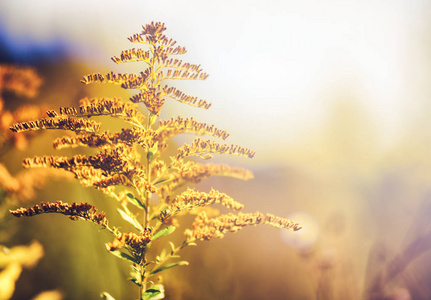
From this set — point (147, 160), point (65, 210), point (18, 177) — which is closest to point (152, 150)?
point (147, 160)

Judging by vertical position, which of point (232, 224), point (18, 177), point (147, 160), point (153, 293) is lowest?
point (153, 293)

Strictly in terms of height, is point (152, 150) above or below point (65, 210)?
above

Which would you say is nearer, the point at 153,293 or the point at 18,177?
the point at 153,293

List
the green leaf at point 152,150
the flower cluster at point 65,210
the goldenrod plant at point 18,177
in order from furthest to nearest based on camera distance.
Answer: the goldenrod plant at point 18,177, the green leaf at point 152,150, the flower cluster at point 65,210

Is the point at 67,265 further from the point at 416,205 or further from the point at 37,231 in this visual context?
the point at 416,205

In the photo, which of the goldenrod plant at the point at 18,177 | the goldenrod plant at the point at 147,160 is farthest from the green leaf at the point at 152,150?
the goldenrod plant at the point at 18,177

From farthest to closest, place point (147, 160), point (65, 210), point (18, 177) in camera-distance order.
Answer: point (18, 177)
point (147, 160)
point (65, 210)

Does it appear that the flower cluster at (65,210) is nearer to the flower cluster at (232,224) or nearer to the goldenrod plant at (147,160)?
the goldenrod plant at (147,160)

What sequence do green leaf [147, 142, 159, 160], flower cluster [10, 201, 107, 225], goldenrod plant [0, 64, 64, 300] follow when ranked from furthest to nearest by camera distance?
goldenrod plant [0, 64, 64, 300], green leaf [147, 142, 159, 160], flower cluster [10, 201, 107, 225]

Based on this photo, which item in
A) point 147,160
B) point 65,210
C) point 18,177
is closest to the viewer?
point 65,210

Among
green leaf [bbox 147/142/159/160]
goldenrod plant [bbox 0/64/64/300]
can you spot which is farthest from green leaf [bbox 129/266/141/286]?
goldenrod plant [bbox 0/64/64/300]

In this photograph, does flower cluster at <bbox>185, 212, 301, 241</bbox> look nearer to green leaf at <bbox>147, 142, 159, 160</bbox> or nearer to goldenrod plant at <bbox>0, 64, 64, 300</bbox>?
green leaf at <bbox>147, 142, 159, 160</bbox>

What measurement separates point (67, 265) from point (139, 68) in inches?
35.5

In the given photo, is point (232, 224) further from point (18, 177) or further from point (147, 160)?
point (18, 177)
